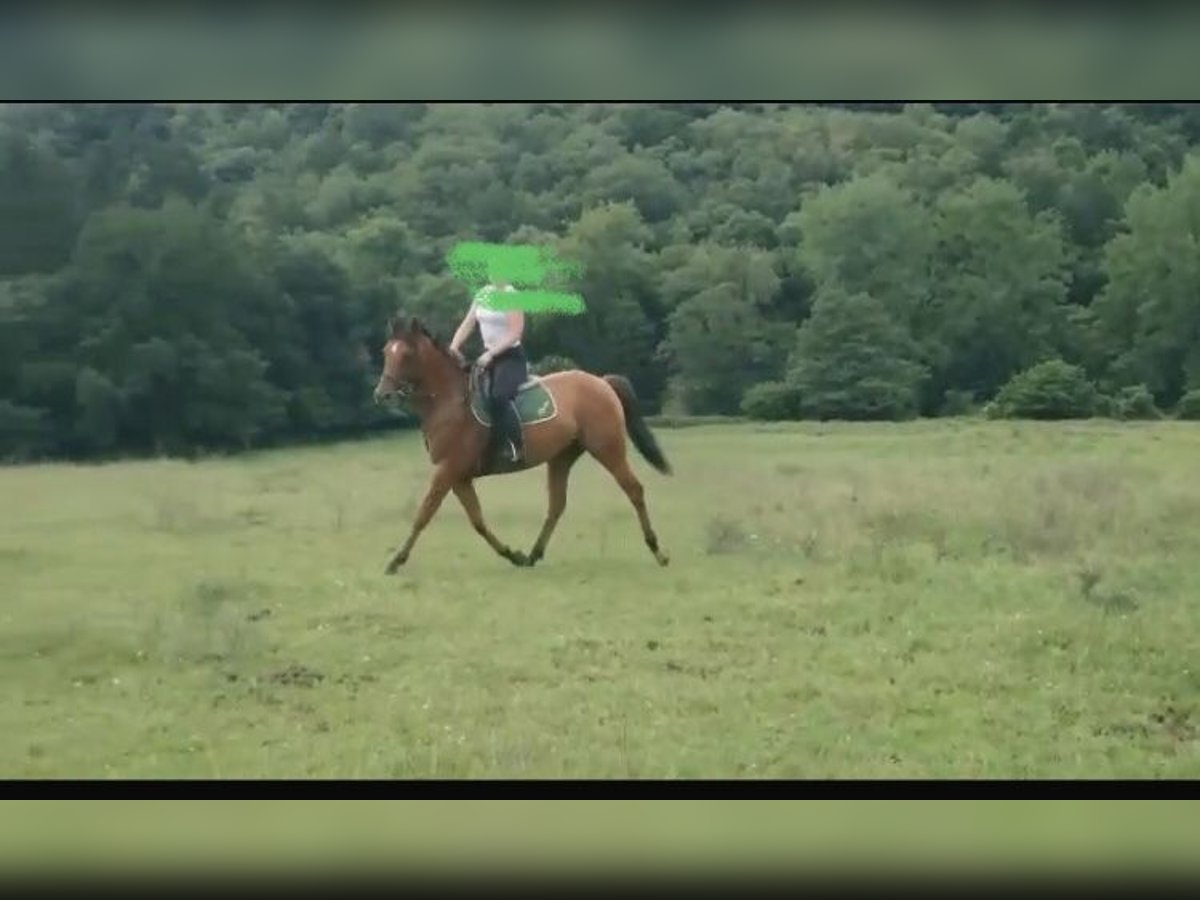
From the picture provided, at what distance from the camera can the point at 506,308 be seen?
4.63 metres

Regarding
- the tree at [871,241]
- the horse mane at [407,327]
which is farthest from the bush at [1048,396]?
the horse mane at [407,327]

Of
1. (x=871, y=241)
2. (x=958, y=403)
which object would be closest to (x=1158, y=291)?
(x=958, y=403)

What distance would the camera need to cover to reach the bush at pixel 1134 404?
4707 millimetres

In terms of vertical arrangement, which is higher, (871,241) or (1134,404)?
(871,241)

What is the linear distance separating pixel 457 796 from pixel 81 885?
1110 mm

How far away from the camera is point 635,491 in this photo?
185 inches

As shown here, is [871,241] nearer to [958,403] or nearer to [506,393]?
[958,403]

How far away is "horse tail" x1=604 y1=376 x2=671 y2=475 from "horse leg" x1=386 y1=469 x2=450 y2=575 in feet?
1.79

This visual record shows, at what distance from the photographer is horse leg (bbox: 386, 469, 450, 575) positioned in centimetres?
469

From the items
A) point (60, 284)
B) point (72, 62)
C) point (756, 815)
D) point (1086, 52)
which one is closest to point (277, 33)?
point (72, 62)

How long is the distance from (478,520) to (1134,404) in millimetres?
1920

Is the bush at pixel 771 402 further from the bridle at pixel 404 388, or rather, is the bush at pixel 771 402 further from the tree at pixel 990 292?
the bridle at pixel 404 388

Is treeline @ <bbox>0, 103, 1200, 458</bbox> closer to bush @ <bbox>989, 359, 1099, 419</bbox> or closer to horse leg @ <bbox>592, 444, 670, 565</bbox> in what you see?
bush @ <bbox>989, 359, 1099, 419</bbox>

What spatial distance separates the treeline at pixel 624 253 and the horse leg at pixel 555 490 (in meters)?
0.28
